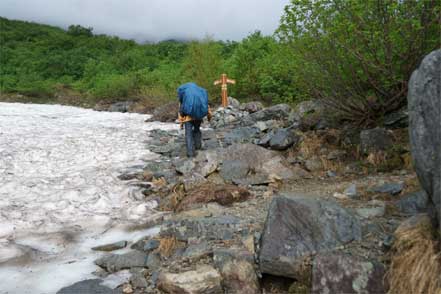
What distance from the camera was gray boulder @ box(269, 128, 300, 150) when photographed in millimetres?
8352

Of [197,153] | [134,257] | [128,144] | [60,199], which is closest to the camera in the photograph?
[134,257]

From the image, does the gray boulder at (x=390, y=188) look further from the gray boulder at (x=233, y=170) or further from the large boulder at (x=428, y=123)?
the gray boulder at (x=233, y=170)

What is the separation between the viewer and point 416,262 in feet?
10.7

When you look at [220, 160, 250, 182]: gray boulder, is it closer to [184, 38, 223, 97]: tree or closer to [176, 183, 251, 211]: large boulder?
[176, 183, 251, 211]: large boulder

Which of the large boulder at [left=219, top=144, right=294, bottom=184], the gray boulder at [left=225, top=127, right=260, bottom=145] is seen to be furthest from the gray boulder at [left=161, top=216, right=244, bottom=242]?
the gray boulder at [left=225, top=127, right=260, bottom=145]

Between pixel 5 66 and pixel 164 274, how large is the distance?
39998 millimetres

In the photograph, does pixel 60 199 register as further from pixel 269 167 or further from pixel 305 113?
pixel 305 113

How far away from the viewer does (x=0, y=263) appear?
4691 millimetres

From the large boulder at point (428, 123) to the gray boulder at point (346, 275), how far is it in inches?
29.5

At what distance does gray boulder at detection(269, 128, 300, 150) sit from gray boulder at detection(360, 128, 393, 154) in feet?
5.06

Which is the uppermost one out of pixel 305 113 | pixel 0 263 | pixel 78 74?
pixel 78 74

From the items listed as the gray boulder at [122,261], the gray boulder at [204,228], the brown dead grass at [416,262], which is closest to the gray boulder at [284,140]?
the gray boulder at [204,228]

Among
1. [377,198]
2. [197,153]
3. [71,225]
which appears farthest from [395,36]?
[71,225]

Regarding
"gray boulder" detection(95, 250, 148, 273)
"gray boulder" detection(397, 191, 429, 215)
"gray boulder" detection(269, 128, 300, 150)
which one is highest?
"gray boulder" detection(269, 128, 300, 150)
